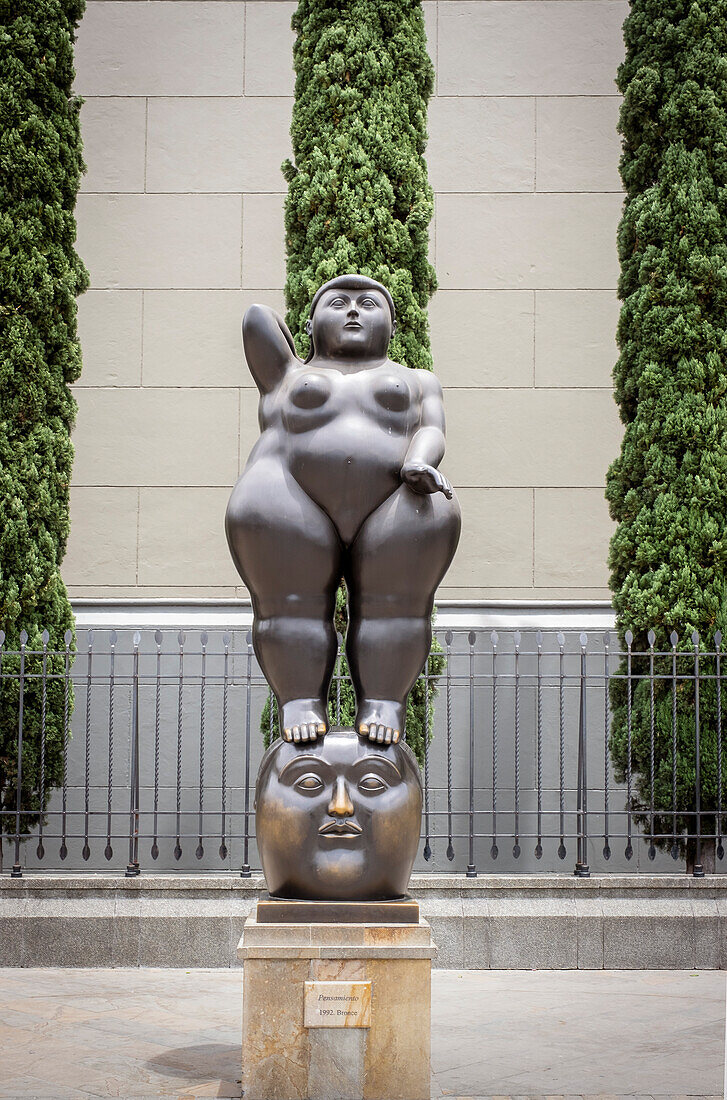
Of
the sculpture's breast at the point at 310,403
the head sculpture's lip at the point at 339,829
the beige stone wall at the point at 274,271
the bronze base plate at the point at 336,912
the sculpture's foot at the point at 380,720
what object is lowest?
the bronze base plate at the point at 336,912

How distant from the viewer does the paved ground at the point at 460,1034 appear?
4602 millimetres

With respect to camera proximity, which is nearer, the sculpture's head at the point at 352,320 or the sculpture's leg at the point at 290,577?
the sculpture's leg at the point at 290,577

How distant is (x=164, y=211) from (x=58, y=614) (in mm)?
3966

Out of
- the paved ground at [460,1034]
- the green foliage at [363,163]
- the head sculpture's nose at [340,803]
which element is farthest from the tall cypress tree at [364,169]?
the head sculpture's nose at [340,803]

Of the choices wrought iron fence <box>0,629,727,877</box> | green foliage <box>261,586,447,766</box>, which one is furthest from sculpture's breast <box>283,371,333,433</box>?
wrought iron fence <box>0,629,727,877</box>

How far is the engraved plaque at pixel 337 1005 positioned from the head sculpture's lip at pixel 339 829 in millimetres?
535

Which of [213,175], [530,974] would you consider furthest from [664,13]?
[530,974]

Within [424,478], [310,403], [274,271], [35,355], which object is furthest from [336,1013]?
[274,271]

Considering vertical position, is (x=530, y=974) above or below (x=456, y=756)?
below

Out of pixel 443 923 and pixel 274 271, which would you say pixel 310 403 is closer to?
pixel 443 923

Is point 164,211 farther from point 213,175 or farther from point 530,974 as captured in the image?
point 530,974

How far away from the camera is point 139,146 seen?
32.9ft

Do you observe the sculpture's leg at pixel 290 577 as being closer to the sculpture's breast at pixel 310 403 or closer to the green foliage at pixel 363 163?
the sculpture's breast at pixel 310 403

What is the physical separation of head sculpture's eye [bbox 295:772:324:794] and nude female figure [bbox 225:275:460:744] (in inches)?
6.4
